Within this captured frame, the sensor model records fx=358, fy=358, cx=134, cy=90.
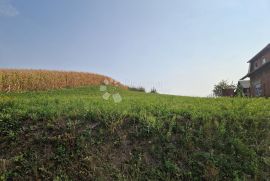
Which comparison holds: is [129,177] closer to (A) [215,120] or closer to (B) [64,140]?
(B) [64,140]

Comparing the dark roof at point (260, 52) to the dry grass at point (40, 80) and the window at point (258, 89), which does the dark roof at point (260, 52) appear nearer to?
the window at point (258, 89)

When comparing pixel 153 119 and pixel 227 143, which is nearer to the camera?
pixel 227 143

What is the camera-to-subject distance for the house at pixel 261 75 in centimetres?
2873

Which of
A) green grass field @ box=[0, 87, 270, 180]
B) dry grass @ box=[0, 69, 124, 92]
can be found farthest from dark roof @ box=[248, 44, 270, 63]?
green grass field @ box=[0, 87, 270, 180]

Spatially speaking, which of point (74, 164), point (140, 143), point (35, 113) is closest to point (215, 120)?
point (140, 143)

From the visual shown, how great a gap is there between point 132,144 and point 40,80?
20.5 meters

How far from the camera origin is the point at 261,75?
30562 millimetres

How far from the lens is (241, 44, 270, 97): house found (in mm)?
28734

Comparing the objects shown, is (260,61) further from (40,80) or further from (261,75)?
(40,80)

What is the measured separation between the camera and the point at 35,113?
29.8 feet

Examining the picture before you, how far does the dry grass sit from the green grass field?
1569 cm

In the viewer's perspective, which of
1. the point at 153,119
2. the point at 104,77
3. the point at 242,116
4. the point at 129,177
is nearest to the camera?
the point at 129,177

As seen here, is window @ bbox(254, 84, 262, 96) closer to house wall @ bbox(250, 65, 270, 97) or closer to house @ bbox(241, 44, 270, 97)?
house @ bbox(241, 44, 270, 97)

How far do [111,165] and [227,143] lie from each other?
8.65ft
